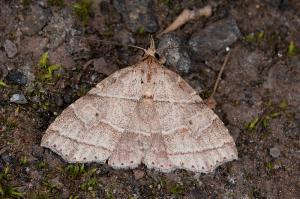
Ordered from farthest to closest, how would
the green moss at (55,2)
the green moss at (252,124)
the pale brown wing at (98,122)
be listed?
the green moss at (55,2) < the green moss at (252,124) < the pale brown wing at (98,122)

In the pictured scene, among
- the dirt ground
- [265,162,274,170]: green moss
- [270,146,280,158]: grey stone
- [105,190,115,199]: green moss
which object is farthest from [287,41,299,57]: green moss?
[105,190,115,199]: green moss

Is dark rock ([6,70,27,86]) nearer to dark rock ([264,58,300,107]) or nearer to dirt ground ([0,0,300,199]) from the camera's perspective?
dirt ground ([0,0,300,199])

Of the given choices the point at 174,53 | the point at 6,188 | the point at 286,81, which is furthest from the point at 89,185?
the point at 286,81

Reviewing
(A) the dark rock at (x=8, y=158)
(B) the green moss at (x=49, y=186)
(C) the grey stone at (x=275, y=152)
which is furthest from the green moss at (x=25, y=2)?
(C) the grey stone at (x=275, y=152)

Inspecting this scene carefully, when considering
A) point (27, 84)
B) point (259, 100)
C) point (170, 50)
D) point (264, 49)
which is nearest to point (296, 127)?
point (259, 100)

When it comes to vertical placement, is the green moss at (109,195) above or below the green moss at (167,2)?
below

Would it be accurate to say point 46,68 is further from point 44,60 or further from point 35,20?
point 35,20

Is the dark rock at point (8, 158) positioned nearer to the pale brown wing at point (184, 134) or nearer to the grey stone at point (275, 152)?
the pale brown wing at point (184, 134)
